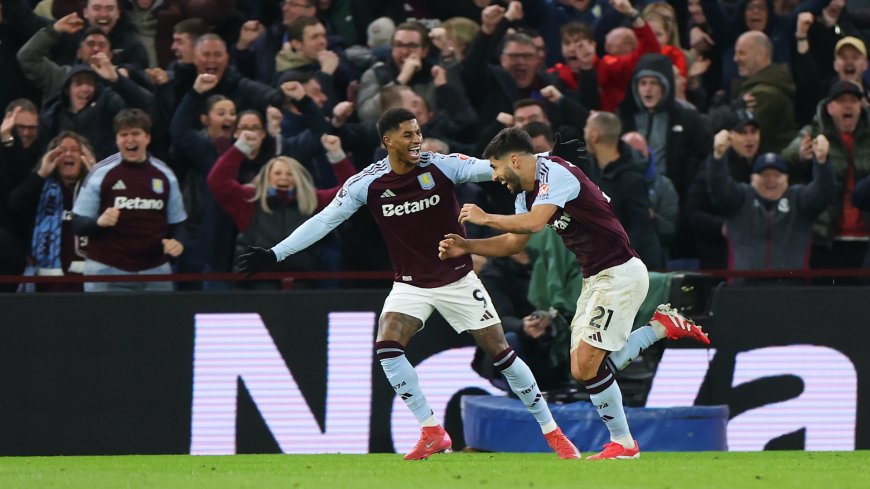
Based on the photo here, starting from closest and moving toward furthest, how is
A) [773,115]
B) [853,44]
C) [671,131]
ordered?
1. [671,131]
2. [853,44]
3. [773,115]

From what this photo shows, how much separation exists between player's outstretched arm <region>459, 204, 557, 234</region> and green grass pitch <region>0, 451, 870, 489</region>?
1505mm

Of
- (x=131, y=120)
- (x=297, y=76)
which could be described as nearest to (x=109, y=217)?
(x=131, y=120)

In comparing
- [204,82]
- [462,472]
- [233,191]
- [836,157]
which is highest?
[204,82]

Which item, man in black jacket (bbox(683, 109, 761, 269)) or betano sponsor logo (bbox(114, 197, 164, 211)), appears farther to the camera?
man in black jacket (bbox(683, 109, 761, 269))

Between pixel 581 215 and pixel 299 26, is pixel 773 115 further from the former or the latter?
pixel 581 215

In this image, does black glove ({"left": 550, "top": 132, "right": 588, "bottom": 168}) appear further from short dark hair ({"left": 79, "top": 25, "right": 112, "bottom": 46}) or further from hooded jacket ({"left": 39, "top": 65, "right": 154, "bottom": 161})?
short dark hair ({"left": 79, "top": 25, "right": 112, "bottom": 46})

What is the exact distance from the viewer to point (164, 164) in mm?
12945

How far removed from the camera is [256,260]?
10.2m

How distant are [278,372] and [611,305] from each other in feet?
13.2

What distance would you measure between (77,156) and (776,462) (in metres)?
6.44

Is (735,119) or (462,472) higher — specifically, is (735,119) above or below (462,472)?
above

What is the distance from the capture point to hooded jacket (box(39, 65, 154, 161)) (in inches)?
529

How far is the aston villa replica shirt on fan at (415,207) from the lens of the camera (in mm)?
10492

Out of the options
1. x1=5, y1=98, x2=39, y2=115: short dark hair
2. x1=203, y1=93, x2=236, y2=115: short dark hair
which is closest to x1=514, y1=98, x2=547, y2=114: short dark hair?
x1=203, y1=93, x2=236, y2=115: short dark hair
